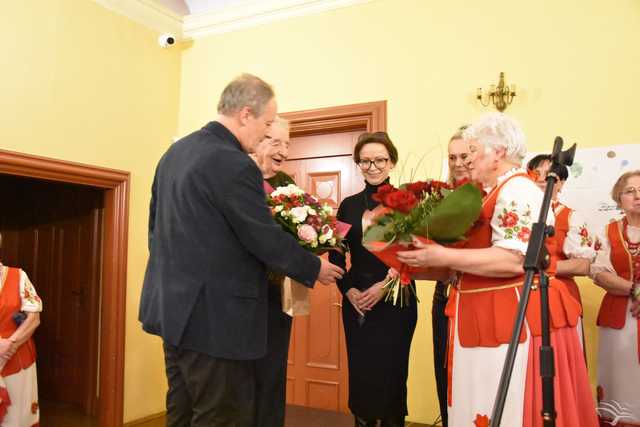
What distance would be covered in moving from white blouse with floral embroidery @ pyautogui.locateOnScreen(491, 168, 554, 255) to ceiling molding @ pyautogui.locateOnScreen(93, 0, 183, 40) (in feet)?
11.0

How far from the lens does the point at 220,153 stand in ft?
5.24

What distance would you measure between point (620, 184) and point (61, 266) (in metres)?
4.33

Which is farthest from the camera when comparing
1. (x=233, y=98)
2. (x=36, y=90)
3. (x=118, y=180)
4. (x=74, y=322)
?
(x=74, y=322)

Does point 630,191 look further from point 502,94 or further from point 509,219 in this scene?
point 509,219

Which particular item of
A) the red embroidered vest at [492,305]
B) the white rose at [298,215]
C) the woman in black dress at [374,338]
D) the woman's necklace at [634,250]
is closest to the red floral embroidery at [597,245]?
the woman's necklace at [634,250]

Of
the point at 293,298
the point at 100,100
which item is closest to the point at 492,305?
the point at 293,298

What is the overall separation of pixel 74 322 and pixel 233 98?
134 inches

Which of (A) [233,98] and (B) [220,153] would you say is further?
Result: (A) [233,98]

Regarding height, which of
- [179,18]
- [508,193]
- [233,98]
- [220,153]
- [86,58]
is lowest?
[508,193]

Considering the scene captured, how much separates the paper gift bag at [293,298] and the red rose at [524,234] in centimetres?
92

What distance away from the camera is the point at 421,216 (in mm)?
1582

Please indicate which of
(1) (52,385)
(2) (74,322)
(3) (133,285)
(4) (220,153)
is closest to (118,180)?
(3) (133,285)

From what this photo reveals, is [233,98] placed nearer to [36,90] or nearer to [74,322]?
[36,90]

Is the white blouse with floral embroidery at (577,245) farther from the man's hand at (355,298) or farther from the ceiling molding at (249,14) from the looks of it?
the ceiling molding at (249,14)
